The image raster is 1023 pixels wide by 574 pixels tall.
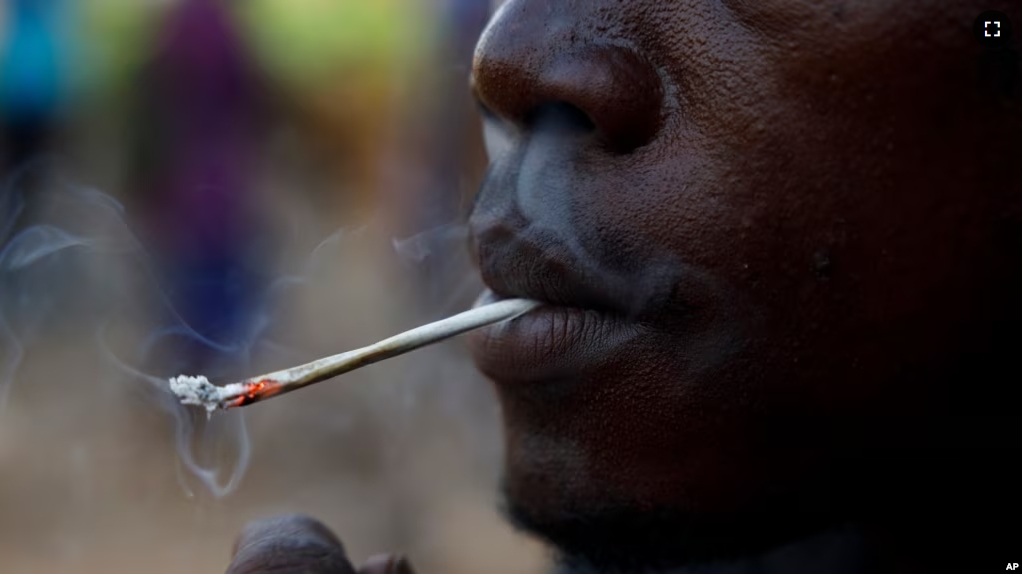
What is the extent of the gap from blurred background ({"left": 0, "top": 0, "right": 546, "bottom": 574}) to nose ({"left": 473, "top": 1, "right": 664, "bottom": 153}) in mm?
1405

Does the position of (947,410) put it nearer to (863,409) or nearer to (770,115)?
(863,409)

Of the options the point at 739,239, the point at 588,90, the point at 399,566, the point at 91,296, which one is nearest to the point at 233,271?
the point at 91,296

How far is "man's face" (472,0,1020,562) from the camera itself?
1151mm

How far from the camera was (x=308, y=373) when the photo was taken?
1232mm

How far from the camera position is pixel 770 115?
3.90ft

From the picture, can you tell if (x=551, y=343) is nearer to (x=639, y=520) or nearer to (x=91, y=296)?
(x=639, y=520)

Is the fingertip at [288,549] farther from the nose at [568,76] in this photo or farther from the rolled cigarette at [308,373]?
the nose at [568,76]

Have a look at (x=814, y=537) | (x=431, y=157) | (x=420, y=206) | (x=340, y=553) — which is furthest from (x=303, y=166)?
(x=814, y=537)

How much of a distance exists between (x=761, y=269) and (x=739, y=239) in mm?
45

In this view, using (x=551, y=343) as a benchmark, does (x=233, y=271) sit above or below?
below

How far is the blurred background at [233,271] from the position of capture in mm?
3379

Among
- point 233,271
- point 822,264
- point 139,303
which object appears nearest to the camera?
point 822,264

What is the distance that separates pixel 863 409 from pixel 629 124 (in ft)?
1.48

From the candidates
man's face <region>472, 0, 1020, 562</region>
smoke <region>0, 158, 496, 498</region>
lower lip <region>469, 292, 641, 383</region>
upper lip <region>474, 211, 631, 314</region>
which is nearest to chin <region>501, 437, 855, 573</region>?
man's face <region>472, 0, 1020, 562</region>
